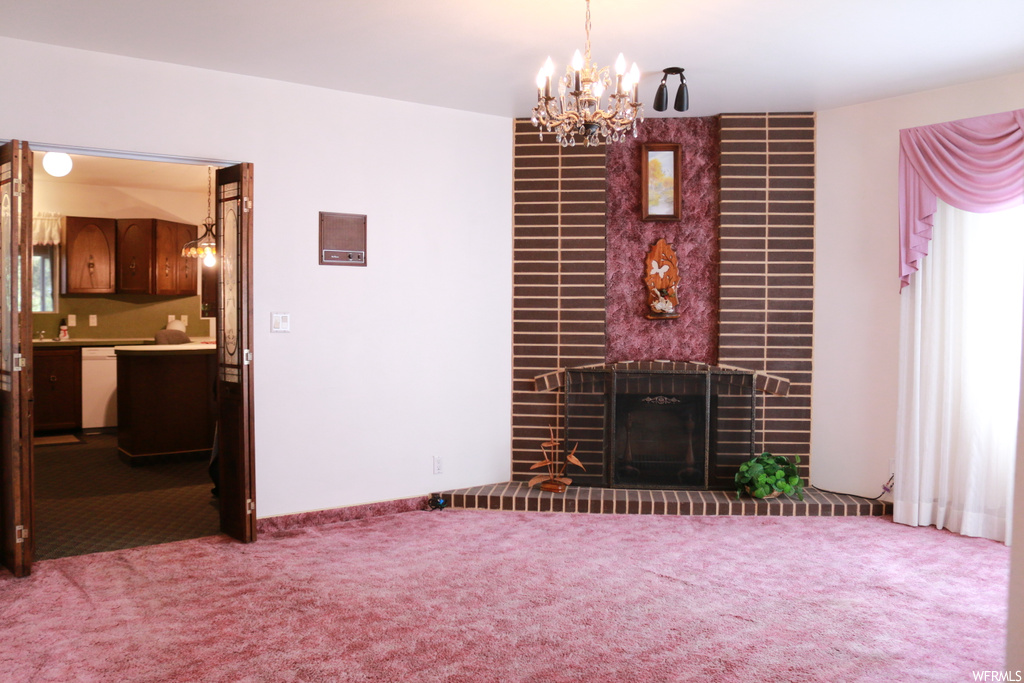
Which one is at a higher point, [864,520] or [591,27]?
[591,27]

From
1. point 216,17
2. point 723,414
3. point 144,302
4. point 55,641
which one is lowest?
point 55,641

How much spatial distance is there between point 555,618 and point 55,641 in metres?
1.94

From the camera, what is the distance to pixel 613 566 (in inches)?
143

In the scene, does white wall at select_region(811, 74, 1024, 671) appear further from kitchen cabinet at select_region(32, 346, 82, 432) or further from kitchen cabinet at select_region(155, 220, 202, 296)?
kitchen cabinet at select_region(32, 346, 82, 432)

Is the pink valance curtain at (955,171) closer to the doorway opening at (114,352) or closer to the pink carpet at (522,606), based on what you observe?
the pink carpet at (522,606)

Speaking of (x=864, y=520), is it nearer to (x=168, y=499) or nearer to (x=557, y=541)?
(x=557, y=541)

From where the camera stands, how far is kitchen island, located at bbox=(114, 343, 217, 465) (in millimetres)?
5691

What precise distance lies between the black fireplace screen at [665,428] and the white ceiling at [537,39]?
186 cm

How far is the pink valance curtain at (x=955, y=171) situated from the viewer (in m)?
3.90

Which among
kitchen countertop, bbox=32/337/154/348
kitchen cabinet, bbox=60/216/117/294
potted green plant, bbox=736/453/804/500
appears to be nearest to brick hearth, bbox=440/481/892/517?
potted green plant, bbox=736/453/804/500

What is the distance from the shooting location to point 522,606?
3.10m

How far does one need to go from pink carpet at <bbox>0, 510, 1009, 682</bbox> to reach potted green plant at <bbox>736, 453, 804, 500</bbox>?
13.2 inches

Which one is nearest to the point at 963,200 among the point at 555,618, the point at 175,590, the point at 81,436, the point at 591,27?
the point at 591,27

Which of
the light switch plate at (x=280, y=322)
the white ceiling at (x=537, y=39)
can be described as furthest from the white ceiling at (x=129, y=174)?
the white ceiling at (x=537, y=39)
